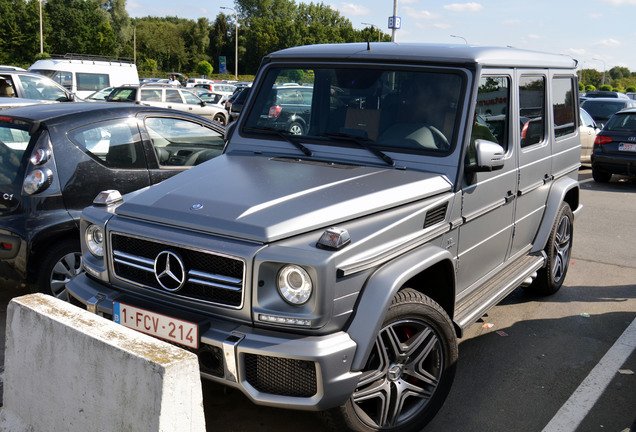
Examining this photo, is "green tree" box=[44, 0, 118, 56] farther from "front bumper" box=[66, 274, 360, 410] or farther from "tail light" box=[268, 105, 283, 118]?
"front bumper" box=[66, 274, 360, 410]

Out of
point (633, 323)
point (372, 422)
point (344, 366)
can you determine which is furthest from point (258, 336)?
point (633, 323)

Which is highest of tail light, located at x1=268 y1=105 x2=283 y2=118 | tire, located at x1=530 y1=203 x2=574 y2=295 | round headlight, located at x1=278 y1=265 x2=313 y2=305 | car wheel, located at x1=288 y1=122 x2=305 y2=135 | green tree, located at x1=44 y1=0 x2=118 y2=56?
green tree, located at x1=44 y1=0 x2=118 y2=56

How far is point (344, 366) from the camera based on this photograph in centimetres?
290

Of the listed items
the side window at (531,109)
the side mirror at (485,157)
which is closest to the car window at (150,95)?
the side window at (531,109)

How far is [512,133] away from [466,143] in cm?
87

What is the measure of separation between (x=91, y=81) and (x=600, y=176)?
16.7 m

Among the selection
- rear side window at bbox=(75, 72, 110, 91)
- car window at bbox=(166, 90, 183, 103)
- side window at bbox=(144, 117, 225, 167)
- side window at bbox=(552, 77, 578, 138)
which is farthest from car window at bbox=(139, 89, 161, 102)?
side window at bbox=(552, 77, 578, 138)

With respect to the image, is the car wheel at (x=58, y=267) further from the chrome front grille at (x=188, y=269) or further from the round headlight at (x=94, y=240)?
the chrome front grille at (x=188, y=269)

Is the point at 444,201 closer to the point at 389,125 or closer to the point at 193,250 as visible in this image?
Result: the point at 389,125

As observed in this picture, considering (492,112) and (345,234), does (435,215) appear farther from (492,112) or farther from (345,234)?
(492,112)

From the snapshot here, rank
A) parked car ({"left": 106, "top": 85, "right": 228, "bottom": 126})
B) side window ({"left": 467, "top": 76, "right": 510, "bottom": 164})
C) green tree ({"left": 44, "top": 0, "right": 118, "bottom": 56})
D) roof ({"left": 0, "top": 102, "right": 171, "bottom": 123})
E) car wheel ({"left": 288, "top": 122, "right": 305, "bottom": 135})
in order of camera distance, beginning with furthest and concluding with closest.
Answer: green tree ({"left": 44, "top": 0, "right": 118, "bottom": 56}) < parked car ({"left": 106, "top": 85, "right": 228, "bottom": 126}) < roof ({"left": 0, "top": 102, "right": 171, "bottom": 123}) < car wheel ({"left": 288, "top": 122, "right": 305, "bottom": 135}) < side window ({"left": 467, "top": 76, "right": 510, "bottom": 164})

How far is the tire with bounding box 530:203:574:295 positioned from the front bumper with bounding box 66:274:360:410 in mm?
3305

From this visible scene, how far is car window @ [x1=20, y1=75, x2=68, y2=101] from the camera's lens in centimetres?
1339

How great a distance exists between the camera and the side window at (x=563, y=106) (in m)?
5.59
